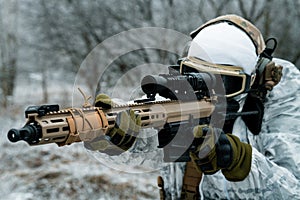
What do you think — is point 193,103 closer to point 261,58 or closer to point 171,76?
point 171,76

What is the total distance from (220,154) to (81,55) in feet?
21.0

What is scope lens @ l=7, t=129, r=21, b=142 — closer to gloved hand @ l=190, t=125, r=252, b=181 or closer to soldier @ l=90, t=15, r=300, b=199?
soldier @ l=90, t=15, r=300, b=199

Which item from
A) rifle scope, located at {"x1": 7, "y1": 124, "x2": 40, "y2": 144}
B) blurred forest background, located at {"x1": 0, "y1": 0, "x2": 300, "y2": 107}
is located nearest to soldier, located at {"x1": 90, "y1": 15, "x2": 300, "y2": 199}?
rifle scope, located at {"x1": 7, "y1": 124, "x2": 40, "y2": 144}

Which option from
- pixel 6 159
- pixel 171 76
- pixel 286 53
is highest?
pixel 286 53

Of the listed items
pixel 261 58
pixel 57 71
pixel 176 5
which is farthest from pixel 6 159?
pixel 261 58

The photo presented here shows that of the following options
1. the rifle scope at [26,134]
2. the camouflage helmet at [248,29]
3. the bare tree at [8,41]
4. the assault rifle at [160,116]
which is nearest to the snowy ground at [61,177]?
the bare tree at [8,41]

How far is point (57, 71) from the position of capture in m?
8.20

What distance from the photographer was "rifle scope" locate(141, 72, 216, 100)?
190 cm

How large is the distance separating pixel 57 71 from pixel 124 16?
61.0 inches

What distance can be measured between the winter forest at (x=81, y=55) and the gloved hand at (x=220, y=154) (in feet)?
9.89

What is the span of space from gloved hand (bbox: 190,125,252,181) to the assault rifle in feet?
0.14

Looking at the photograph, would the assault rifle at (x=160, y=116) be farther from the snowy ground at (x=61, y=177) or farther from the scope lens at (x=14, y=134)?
the snowy ground at (x=61, y=177)

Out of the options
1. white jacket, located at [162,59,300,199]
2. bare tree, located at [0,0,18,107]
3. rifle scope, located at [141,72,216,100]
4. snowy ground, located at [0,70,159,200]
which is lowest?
snowy ground, located at [0,70,159,200]

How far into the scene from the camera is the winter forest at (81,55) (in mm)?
5547
